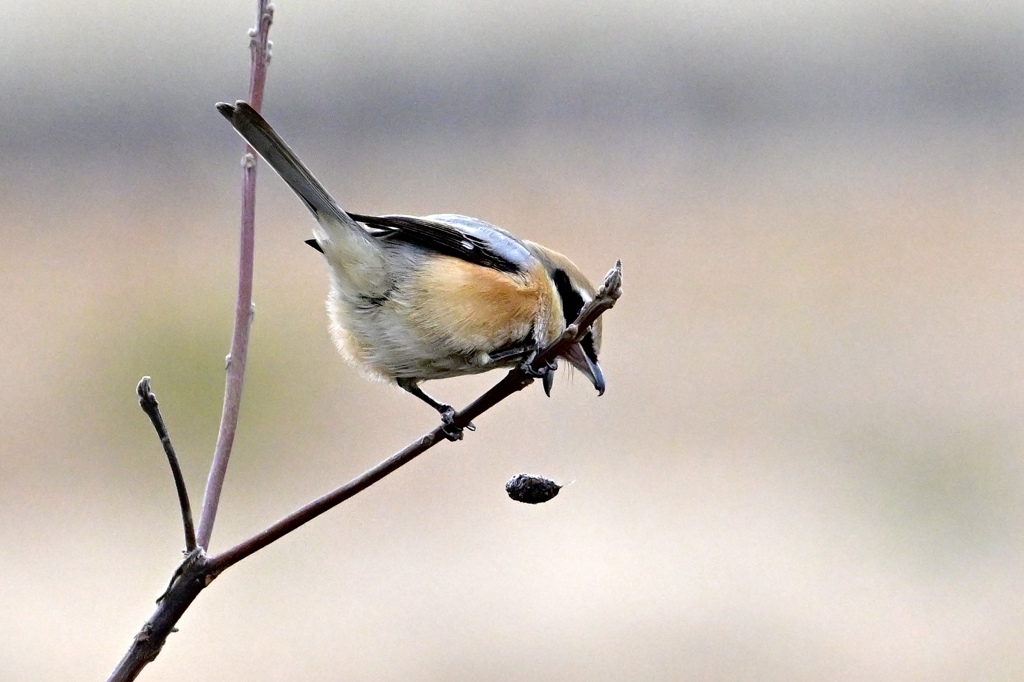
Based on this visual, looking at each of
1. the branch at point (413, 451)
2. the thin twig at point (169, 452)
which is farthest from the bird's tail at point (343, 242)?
the thin twig at point (169, 452)

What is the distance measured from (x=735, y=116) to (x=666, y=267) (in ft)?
8.26

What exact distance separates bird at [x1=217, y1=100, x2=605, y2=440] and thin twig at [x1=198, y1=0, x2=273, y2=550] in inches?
40.3

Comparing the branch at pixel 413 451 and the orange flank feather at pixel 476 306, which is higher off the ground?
the orange flank feather at pixel 476 306

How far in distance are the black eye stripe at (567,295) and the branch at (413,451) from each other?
1.15 metres

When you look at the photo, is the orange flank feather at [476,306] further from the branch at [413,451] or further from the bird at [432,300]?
the branch at [413,451]

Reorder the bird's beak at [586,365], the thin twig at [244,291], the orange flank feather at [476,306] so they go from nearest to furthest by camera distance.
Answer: the thin twig at [244,291] < the orange flank feather at [476,306] < the bird's beak at [586,365]

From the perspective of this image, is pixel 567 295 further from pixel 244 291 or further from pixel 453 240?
pixel 244 291

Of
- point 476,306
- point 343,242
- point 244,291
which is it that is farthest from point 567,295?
point 244,291

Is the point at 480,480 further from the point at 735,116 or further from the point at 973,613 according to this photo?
the point at 735,116

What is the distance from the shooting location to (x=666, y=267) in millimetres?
10078

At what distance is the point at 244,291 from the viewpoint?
1.80 meters

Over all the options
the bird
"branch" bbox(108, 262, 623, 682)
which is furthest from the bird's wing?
"branch" bbox(108, 262, 623, 682)

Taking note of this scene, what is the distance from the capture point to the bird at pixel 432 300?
3023 mm

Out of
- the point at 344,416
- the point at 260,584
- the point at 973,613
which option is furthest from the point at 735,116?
→ the point at 260,584
